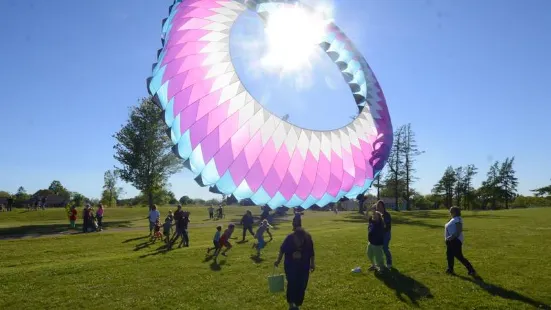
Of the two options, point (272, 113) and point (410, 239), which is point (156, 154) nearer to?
point (410, 239)

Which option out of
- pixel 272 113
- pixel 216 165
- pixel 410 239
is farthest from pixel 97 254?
pixel 410 239

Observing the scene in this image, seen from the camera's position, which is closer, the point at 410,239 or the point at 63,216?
the point at 410,239

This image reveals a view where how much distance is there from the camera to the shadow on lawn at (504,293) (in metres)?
8.94

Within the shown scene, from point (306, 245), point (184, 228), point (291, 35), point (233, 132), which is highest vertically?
point (291, 35)

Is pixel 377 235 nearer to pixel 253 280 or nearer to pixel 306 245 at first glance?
pixel 253 280

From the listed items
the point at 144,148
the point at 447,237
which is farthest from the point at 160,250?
the point at 144,148

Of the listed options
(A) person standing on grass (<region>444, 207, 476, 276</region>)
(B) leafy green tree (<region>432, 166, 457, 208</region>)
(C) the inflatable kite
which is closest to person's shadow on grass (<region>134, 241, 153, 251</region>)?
(C) the inflatable kite

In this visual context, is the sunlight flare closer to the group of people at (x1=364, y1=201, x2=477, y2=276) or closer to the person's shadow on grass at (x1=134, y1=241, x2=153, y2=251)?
the group of people at (x1=364, y1=201, x2=477, y2=276)

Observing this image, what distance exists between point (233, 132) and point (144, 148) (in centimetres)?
3491

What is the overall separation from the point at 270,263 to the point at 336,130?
5452 mm

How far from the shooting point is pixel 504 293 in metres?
9.80

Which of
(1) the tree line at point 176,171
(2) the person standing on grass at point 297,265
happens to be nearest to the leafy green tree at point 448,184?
(1) the tree line at point 176,171

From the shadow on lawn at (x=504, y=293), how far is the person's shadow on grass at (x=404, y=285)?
1563mm

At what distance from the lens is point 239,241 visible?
808 inches
